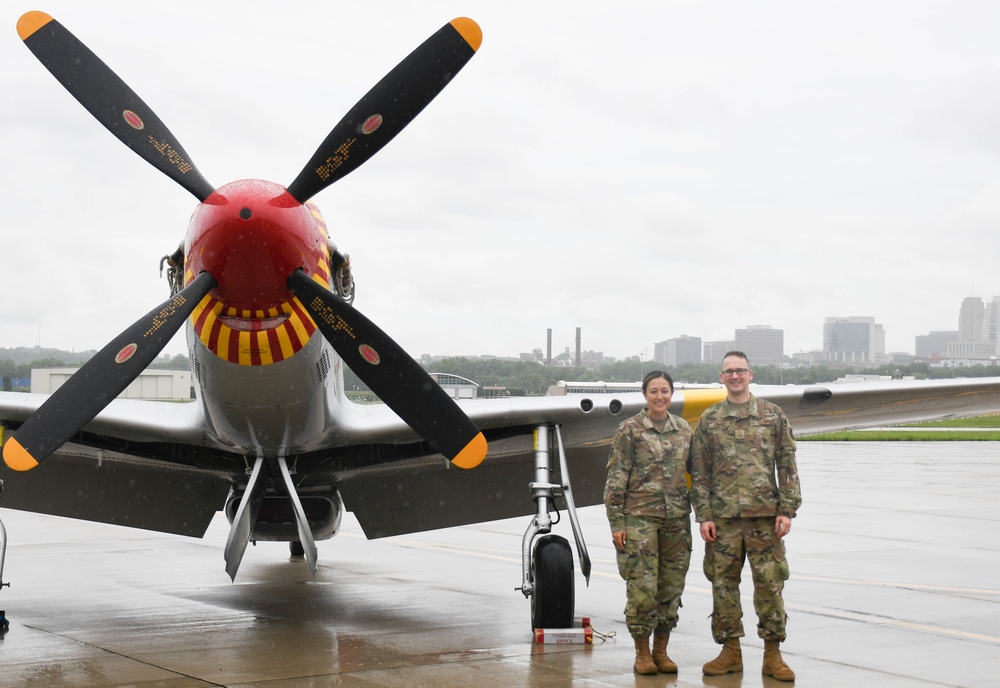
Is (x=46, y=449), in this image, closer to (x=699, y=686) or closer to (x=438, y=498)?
(x=699, y=686)

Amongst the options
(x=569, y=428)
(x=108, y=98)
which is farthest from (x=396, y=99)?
(x=569, y=428)

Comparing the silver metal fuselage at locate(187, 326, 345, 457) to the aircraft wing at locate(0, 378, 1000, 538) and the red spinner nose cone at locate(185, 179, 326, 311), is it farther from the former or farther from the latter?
the red spinner nose cone at locate(185, 179, 326, 311)

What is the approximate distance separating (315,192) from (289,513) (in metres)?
3.26

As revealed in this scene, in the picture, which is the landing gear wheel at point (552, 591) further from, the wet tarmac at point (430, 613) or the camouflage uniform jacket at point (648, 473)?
the camouflage uniform jacket at point (648, 473)

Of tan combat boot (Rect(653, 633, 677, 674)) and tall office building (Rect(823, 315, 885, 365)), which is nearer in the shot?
tan combat boot (Rect(653, 633, 677, 674))

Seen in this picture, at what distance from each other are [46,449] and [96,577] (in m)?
5.04

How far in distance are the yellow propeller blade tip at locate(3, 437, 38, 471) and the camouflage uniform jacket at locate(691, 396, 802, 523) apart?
11.8 feet

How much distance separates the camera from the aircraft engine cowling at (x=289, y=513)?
862cm

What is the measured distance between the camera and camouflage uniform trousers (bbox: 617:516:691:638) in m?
6.16

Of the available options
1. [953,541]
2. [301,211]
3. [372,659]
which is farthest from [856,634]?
[953,541]

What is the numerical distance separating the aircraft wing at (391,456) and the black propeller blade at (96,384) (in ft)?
5.32

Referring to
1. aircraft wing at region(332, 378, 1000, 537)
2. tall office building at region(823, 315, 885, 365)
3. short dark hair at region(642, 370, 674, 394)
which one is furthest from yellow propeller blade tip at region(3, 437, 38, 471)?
tall office building at region(823, 315, 885, 365)

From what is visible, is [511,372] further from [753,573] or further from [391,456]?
[753,573]

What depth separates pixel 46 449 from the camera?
5.95m
